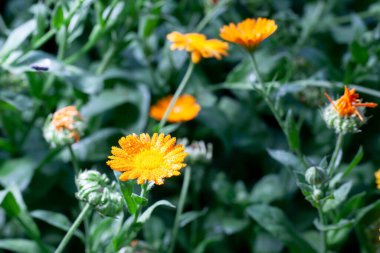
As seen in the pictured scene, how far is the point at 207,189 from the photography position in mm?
1948

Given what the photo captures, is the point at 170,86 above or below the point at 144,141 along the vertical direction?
below

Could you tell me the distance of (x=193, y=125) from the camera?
6.89ft

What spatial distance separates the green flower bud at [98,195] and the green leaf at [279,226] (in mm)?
460

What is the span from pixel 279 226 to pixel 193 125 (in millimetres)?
623

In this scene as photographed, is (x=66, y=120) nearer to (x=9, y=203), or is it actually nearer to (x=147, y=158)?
(x=9, y=203)

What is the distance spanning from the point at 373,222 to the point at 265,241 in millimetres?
309

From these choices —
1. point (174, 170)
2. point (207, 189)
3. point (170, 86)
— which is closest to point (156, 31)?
point (170, 86)

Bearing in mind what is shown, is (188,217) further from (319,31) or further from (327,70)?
(319,31)

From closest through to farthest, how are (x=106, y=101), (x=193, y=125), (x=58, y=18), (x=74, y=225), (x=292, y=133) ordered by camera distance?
(x=74, y=225), (x=292, y=133), (x=58, y=18), (x=106, y=101), (x=193, y=125)

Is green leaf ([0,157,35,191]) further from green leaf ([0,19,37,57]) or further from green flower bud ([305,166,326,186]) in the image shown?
green flower bud ([305,166,326,186])

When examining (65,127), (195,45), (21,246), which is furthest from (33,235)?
(195,45)

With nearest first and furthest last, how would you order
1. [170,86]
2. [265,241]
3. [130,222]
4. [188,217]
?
[130,222], [188,217], [265,241], [170,86]

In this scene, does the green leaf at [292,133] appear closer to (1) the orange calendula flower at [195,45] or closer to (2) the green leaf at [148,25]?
(1) the orange calendula flower at [195,45]

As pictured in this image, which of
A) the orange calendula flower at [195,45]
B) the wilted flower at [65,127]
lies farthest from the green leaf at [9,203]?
the orange calendula flower at [195,45]
